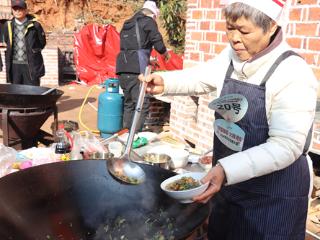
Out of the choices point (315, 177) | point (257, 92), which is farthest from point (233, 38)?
point (315, 177)

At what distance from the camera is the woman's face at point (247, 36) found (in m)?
1.61

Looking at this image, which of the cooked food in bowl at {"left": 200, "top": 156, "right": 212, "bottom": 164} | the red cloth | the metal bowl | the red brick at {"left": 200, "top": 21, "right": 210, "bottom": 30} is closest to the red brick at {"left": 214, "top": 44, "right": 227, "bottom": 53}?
the red brick at {"left": 200, "top": 21, "right": 210, "bottom": 30}

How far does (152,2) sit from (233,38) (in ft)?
13.7

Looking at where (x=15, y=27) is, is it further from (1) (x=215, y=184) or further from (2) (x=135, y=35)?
(1) (x=215, y=184)

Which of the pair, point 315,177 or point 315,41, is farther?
point 315,177

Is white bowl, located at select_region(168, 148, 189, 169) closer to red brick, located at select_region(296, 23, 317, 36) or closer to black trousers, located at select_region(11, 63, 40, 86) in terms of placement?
red brick, located at select_region(296, 23, 317, 36)

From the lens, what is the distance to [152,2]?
555 cm

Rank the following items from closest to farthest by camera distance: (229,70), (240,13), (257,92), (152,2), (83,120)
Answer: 1. (240,13)
2. (257,92)
3. (229,70)
4. (152,2)
5. (83,120)

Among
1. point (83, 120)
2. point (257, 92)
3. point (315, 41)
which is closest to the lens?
point (257, 92)

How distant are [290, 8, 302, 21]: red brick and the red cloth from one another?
328 inches

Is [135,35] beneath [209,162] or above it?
above

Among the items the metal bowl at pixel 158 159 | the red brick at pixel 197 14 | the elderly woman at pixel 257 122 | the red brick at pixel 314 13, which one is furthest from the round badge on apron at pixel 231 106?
the red brick at pixel 197 14

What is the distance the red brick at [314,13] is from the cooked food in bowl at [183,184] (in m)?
1.84

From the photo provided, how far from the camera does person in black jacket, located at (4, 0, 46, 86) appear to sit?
19.8 feet
